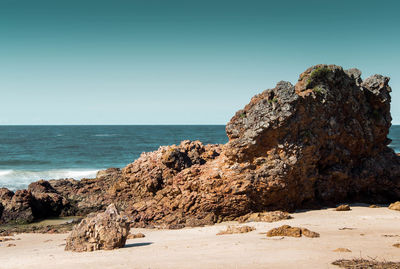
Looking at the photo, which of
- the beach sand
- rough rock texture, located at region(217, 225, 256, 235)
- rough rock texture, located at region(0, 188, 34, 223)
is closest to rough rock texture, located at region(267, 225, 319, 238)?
the beach sand

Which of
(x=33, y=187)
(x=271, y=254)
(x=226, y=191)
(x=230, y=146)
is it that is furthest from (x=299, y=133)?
(x=33, y=187)

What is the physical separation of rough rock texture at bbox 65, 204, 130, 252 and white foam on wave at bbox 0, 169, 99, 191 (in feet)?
61.9

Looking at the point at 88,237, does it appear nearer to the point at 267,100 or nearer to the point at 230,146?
the point at 230,146

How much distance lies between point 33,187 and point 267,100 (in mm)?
11591

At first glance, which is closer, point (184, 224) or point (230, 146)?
point (184, 224)

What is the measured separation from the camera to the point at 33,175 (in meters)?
30.0

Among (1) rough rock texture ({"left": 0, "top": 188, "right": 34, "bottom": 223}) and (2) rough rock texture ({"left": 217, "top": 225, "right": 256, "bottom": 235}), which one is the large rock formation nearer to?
(1) rough rock texture ({"left": 0, "top": 188, "right": 34, "bottom": 223})

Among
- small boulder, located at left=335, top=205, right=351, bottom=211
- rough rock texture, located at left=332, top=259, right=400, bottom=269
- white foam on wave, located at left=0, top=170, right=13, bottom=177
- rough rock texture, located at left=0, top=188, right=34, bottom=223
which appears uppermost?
rough rock texture, located at left=332, top=259, right=400, bottom=269

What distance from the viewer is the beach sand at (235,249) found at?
659 cm

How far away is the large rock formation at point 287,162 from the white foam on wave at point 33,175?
13.7m

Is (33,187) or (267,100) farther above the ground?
(267,100)

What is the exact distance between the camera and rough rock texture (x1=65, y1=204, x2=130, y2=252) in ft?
26.9

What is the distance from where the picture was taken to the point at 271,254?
6.96 meters

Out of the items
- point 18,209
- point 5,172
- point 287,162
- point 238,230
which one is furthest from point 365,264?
point 5,172
